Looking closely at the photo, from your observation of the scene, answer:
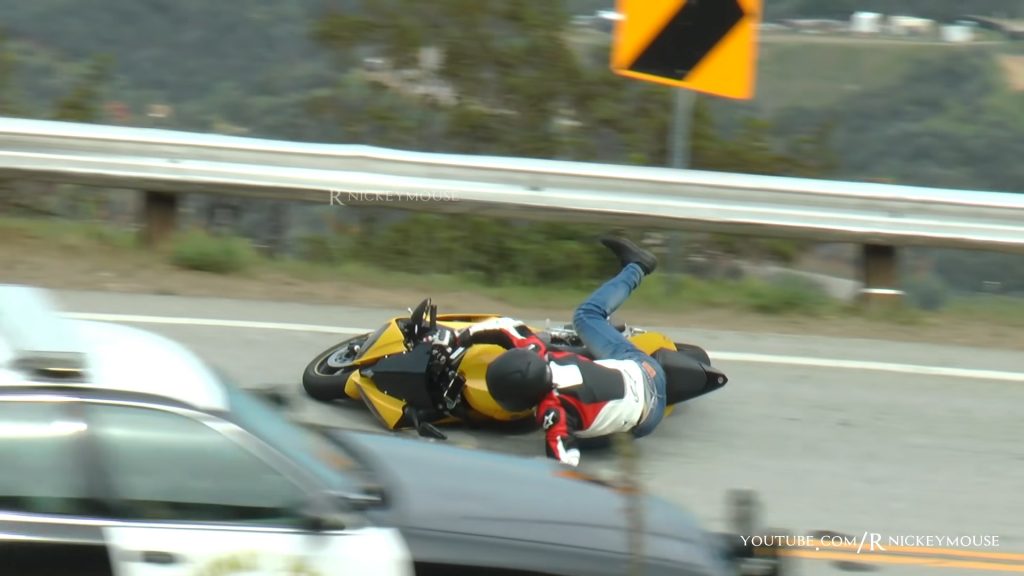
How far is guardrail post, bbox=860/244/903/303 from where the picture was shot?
10.7 meters

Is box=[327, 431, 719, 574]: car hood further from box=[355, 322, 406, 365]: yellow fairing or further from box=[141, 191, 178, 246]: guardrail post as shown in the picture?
box=[141, 191, 178, 246]: guardrail post

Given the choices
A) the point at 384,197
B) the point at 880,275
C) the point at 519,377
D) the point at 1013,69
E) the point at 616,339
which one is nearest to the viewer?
the point at 519,377

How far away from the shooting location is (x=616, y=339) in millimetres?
7461

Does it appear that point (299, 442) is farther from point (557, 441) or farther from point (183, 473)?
point (557, 441)

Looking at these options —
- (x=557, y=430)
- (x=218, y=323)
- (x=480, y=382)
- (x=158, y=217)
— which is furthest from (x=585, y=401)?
(x=158, y=217)

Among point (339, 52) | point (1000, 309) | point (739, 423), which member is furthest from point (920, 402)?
point (339, 52)

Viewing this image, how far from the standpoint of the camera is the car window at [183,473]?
4.16 metres

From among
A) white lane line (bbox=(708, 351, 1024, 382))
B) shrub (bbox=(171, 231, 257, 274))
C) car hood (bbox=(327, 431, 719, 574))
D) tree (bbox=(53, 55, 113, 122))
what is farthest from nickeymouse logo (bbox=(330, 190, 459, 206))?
car hood (bbox=(327, 431, 719, 574))

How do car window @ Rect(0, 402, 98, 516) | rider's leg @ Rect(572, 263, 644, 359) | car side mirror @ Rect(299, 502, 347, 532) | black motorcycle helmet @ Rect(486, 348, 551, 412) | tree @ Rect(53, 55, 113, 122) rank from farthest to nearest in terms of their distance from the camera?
tree @ Rect(53, 55, 113, 122), rider's leg @ Rect(572, 263, 644, 359), black motorcycle helmet @ Rect(486, 348, 551, 412), car side mirror @ Rect(299, 502, 347, 532), car window @ Rect(0, 402, 98, 516)

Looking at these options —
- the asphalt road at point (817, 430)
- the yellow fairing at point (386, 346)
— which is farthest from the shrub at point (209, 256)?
the yellow fairing at point (386, 346)

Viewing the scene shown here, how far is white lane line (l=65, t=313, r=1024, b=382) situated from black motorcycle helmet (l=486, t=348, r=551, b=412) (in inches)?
103

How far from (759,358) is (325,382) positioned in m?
3.06

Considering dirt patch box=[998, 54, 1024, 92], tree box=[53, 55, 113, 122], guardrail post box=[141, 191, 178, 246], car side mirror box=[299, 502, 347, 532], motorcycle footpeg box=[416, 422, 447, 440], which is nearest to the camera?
car side mirror box=[299, 502, 347, 532]

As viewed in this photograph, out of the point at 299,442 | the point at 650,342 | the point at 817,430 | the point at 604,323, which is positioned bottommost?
the point at 817,430
